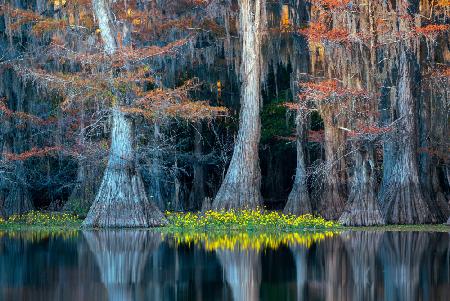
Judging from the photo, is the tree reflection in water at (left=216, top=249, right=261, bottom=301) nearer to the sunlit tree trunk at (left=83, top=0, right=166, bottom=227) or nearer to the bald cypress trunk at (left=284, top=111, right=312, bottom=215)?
the sunlit tree trunk at (left=83, top=0, right=166, bottom=227)

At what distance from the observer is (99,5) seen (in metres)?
22.6

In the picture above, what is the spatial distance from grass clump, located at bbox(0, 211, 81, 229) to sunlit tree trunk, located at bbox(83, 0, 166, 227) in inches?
52.8

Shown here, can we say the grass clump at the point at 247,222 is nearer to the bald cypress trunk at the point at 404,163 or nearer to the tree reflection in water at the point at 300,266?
the bald cypress trunk at the point at 404,163

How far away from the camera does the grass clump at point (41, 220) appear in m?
22.8

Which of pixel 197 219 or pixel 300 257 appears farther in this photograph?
pixel 197 219

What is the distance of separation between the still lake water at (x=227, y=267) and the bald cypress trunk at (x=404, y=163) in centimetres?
263

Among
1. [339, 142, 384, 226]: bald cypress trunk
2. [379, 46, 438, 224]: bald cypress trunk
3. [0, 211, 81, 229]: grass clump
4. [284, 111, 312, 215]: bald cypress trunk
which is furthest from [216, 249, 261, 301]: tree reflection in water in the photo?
[0, 211, 81, 229]: grass clump

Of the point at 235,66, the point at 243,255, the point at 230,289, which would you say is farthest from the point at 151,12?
the point at 230,289

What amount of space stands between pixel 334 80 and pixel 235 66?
12.9 ft

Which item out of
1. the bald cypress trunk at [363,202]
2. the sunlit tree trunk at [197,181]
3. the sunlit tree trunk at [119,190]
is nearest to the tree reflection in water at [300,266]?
the bald cypress trunk at [363,202]

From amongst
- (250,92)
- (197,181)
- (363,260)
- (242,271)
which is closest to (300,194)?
(250,92)

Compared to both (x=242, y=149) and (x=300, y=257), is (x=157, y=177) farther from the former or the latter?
(x=300, y=257)

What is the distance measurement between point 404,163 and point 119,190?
641 centimetres

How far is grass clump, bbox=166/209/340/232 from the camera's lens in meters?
21.1
